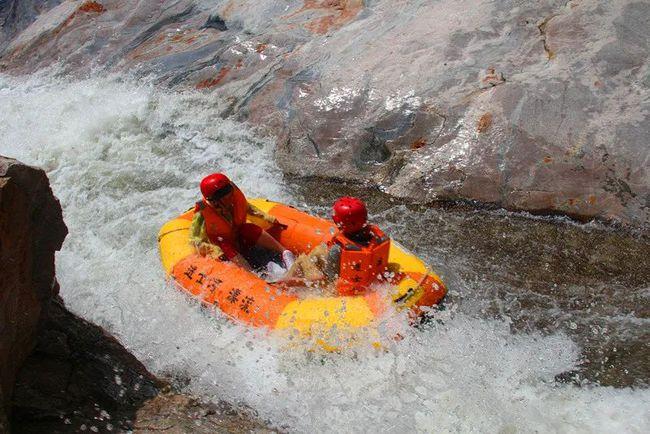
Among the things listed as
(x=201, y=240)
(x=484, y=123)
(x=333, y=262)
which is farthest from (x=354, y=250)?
(x=484, y=123)

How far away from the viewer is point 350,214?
14.1 ft

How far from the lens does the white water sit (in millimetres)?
3766

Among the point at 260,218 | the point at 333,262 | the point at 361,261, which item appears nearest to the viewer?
the point at 361,261

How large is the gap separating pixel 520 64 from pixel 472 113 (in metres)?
1.00

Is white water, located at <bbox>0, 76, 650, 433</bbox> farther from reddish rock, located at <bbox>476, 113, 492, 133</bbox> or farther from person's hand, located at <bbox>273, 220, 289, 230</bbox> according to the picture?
reddish rock, located at <bbox>476, 113, 492, 133</bbox>

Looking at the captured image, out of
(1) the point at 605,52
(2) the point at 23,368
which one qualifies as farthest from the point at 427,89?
(2) the point at 23,368

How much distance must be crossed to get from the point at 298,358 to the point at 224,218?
1.58 meters

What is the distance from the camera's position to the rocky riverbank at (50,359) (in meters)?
2.63

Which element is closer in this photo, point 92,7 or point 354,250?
point 354,250

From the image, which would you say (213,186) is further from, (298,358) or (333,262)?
(298,358)

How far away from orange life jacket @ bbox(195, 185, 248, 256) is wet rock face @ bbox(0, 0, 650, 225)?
231 cm

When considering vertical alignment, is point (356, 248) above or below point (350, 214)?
below

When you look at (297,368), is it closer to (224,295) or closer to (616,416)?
(224,295)

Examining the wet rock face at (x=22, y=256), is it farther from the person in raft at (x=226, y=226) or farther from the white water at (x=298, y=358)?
the person in raft at (x=226, y=226)
